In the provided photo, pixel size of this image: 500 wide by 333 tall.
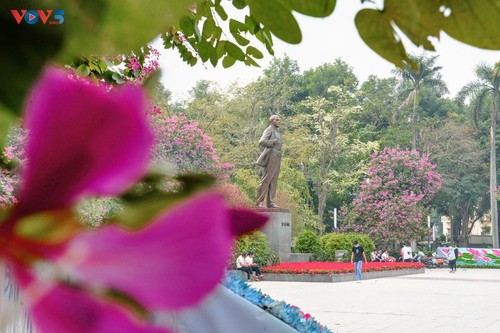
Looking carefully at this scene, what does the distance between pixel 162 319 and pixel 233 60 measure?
1053 mm

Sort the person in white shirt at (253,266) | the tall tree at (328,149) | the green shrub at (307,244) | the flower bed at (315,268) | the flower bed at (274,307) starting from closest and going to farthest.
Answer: the flower bed at (274,307), the person in white shirt at (253,266), the flower bed at (315,268), the green shrub at (307,244), the tall tree at (328,149)

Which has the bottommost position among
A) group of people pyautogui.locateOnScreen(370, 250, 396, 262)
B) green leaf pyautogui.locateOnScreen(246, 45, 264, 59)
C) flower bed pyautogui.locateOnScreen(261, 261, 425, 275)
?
flower bed pyautogui.locateOnScreen(261, 261, 425, 275)

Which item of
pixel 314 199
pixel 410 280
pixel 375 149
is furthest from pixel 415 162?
pixel 410 280

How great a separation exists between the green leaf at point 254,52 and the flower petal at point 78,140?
985 mm

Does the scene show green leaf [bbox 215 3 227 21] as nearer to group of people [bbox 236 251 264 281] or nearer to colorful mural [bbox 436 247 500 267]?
group of people [bbox 236 251 264 281]

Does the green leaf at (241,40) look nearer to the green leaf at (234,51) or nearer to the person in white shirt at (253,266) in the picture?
the green leaf at (234,51)

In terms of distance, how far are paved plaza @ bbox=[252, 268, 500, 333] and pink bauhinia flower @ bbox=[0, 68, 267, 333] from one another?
6.50 metres

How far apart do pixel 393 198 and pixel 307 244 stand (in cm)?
474

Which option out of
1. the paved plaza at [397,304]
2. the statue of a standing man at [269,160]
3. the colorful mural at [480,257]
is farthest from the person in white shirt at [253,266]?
the colorful mural at [480,257]

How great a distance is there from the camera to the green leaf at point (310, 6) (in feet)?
0.61

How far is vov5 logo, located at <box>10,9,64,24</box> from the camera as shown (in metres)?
0.10

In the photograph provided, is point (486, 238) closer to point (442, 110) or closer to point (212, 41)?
point (442, 110)

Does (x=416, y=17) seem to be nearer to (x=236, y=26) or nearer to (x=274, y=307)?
(x=236, y=26)

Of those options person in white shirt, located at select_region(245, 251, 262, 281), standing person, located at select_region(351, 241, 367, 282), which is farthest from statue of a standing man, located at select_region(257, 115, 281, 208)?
standing person, located at select_region(351, 241, 367, 282)
